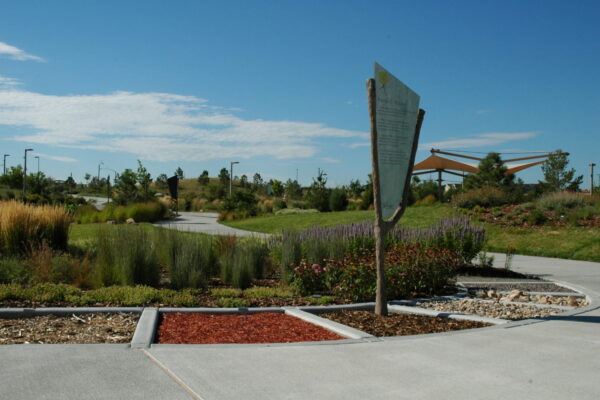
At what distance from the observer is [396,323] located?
5805 mm

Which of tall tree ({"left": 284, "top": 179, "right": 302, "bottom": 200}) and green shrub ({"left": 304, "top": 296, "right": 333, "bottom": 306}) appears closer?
green shrub ({"left": 304, "top": 296, "right": 333, "bottom": 306})

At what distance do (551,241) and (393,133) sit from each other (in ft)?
38.6

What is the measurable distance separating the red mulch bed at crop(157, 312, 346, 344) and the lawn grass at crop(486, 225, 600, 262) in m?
11.0

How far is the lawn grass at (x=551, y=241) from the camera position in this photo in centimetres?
1469

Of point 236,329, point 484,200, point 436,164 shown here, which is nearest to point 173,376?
point 236,329

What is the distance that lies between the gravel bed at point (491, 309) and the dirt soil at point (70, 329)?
369 cm

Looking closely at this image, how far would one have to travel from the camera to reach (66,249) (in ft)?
33.8

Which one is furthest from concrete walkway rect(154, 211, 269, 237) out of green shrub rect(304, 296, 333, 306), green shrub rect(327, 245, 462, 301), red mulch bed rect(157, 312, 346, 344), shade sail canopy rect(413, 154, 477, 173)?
shade sail canopy rect(413, 154, 477, 173)

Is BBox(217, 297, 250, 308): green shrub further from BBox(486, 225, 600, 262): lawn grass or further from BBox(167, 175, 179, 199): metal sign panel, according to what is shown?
BBox(167, 175, 179, 199): metal sign panel

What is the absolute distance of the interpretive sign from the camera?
245 inches

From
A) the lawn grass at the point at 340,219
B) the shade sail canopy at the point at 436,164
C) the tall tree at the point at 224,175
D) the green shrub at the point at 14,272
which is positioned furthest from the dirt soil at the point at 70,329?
the tall tree at the point at 224,175

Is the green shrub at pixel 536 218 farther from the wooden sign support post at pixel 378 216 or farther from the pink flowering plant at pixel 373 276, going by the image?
the wooden sign support post at pixel 378 216

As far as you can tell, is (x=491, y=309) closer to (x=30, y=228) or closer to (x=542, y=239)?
(x=30, y=228)

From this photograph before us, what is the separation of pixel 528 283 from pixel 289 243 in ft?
13.7
